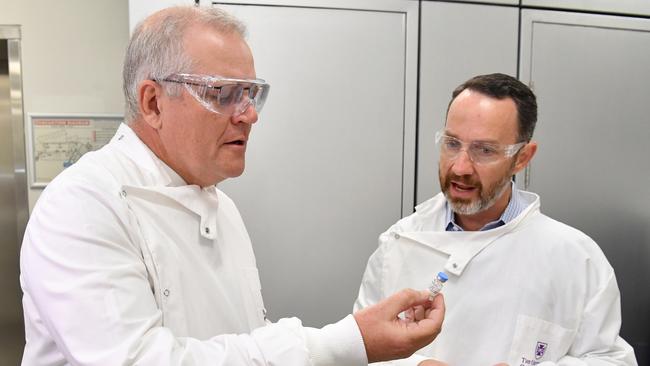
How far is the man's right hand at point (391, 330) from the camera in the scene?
779 mm

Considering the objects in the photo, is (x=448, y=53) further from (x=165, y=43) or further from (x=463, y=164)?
(x=165, y=43)

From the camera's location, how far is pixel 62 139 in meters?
2.40

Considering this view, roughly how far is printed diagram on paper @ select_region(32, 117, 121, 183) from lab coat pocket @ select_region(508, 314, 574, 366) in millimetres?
2051

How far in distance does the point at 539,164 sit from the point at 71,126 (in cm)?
213

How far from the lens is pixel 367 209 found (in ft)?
5.91

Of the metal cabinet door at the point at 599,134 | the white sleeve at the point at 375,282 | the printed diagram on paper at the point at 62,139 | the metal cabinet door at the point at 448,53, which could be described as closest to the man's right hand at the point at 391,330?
the white sleeve at the point at 375,282

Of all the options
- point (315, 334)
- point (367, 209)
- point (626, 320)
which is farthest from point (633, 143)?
point (315, 334)

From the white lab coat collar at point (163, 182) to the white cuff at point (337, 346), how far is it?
318 millimetres

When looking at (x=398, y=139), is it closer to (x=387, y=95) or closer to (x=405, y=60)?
(x=387, y=95)

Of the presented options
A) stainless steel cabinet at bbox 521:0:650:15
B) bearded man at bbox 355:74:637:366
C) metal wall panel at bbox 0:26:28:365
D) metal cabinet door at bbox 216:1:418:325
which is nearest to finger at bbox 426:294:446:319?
bearded man at bbox 355:74:637:366

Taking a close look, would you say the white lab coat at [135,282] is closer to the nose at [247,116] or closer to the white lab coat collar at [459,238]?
the nose at [247,116]

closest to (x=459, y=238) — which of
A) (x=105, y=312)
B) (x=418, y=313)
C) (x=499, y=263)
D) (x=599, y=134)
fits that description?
(x=499, y=263)

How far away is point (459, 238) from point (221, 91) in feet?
2.41

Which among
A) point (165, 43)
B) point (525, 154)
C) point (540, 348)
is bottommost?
point (540, 348)
